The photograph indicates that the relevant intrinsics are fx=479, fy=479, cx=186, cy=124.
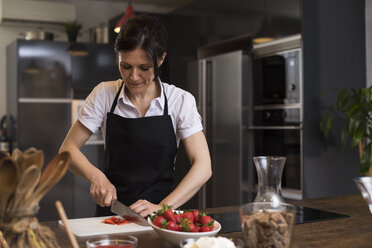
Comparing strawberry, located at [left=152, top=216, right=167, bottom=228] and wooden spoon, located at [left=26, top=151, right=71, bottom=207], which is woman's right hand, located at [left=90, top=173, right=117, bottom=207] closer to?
strawberry, located at [left=152, top=216, right=167, bottom=228]

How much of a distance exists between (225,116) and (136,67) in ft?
8.05

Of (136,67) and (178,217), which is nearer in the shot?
(178,217)

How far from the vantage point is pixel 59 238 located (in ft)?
4.49

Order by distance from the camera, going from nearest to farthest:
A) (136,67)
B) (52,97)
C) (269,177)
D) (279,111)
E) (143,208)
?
1. (269,177)
2. (143,208)
3. (136,67)
4. (279,111)
5. (52,97)

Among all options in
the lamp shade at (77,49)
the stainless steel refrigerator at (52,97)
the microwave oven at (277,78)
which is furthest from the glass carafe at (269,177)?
the lamp shade at (77,49)

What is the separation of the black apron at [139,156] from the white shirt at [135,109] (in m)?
0.03

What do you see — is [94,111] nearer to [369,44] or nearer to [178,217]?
[178,217]

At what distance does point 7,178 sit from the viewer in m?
→ 0.79

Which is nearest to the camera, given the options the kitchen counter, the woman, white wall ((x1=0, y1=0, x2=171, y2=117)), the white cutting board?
the kitchen counter

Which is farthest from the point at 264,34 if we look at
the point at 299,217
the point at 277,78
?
the point at 299,217

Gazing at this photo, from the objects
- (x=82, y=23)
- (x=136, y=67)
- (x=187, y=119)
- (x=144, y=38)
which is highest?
(x=82, y=23)

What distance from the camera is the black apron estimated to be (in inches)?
77.9

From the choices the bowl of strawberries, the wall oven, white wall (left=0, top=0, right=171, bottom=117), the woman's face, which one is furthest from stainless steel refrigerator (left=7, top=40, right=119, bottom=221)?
the bowl of strawberries

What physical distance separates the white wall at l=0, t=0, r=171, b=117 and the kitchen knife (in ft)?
13.6
